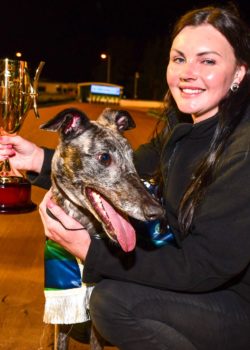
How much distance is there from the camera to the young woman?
198 centimetres

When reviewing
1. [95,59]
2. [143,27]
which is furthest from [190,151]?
[95,59]

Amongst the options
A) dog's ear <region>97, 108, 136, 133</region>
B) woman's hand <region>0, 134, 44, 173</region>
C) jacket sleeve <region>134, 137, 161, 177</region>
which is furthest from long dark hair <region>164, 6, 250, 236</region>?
woman's hand <region>0, 134, 44, 173</region>

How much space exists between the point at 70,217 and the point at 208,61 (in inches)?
37.7

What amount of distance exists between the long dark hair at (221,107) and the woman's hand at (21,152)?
2.84 ft

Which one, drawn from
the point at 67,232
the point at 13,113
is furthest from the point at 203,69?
the point at 13,113

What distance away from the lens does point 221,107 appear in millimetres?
2322

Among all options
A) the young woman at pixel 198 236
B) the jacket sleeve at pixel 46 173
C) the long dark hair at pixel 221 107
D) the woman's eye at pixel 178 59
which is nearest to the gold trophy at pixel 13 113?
the jacket sleeve at pixel 46 173

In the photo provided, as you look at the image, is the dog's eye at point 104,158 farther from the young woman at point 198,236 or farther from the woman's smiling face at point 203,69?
the woman's smiling face at point 203,69

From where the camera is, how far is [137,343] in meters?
2.22

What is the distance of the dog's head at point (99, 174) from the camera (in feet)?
7.02

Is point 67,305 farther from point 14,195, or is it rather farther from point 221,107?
point 221,107

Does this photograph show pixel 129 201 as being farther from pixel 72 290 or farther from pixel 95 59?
pixel 95 59

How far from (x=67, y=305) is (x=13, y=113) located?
3.67ft

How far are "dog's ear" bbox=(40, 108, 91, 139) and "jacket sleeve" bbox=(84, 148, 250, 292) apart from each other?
55 cm
